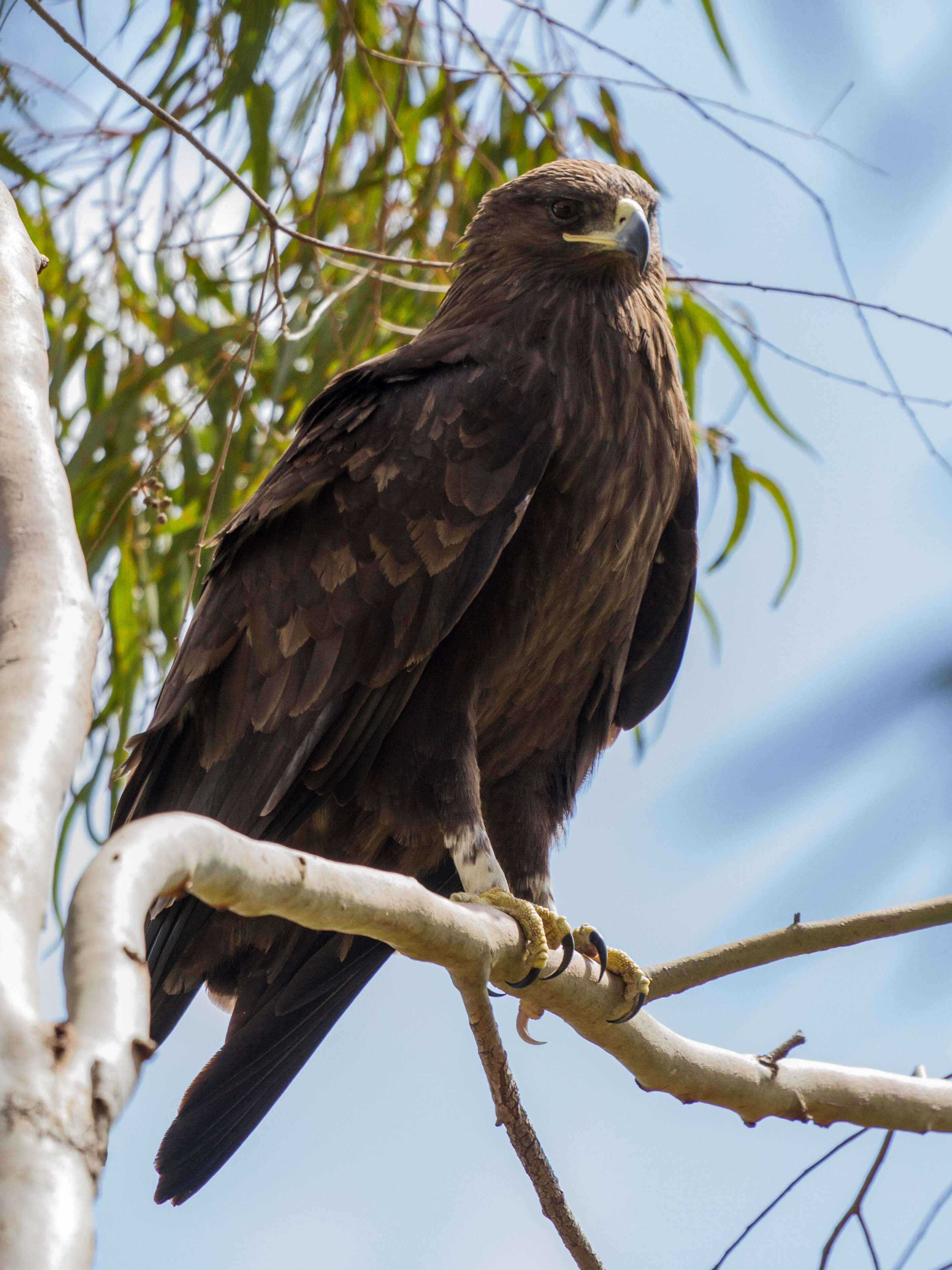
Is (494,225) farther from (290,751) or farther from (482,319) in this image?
(290,751)

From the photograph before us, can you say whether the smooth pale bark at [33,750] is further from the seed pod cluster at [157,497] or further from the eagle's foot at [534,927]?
the seed pod cluster at [157,497]

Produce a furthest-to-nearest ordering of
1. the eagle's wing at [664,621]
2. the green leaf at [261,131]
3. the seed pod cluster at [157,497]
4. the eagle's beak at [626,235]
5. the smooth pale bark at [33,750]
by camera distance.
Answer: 1. the green leaf at [261,131]
2. the seed pod cluster at [157,497]
3. the eagle's wing at [664,621]
4. the eagle's beak at [626,235]
5. the smooth pale bark at [33,750]

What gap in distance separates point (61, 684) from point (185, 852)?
170 mm

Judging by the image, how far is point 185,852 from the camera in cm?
107

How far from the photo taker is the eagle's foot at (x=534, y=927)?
202cm

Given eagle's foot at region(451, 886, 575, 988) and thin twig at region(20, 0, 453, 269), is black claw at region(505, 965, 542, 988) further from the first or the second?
thin twig at region(20, 0, 453, 269)

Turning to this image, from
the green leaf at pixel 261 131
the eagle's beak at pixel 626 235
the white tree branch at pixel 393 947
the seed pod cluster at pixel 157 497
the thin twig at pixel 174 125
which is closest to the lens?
the white tree branch at pixel 393 947

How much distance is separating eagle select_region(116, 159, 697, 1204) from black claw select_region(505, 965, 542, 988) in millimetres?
110

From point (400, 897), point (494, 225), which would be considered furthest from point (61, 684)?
point (494, 225)

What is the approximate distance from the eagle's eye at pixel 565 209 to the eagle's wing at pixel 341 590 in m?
0.51

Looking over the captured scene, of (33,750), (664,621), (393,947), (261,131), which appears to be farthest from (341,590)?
(261,131)

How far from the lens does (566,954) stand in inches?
82.0

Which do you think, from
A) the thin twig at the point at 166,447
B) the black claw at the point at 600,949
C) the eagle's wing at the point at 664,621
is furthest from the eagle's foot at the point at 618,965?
the thin twig at the point at 166,447

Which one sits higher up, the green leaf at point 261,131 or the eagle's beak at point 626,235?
the green leaf at point 261,131
